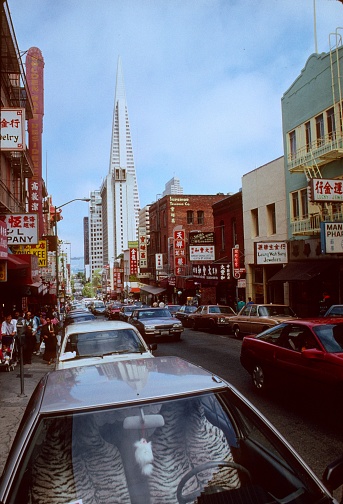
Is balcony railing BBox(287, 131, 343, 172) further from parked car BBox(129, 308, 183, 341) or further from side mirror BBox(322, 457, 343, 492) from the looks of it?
side mirror BBox(322, 457, 343, 492)

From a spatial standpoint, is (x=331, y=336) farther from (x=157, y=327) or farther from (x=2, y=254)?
(x=157, y=327)

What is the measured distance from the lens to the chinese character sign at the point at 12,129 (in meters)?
15.3

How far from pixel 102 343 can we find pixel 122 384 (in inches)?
219

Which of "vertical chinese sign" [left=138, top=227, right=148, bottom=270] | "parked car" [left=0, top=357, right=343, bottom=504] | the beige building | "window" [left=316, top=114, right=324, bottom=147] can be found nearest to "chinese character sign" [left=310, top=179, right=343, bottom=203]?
"window" [left=316, top=114, right=324, bottom=147]

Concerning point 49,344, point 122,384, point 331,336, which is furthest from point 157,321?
point 122,384

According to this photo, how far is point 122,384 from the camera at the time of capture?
3061mm

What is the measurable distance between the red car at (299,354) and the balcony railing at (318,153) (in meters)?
14.2

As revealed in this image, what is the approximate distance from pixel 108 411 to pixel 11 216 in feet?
52.4

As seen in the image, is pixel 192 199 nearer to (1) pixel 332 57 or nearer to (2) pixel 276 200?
(2) pixel 276 200

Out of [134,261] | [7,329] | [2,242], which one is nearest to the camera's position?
[2,242]

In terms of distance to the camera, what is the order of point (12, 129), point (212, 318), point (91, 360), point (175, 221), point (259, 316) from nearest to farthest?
1. point (91, 360)
2. point (12, 129)
3. point (259, 316)
4. point (212, 318)
5. point (175, 221)

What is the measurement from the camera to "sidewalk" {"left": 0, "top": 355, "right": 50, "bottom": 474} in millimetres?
6901

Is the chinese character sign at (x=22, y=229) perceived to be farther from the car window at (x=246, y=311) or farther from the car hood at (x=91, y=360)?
the car hood at (x=91, y=360)

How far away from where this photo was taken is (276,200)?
28.3m
